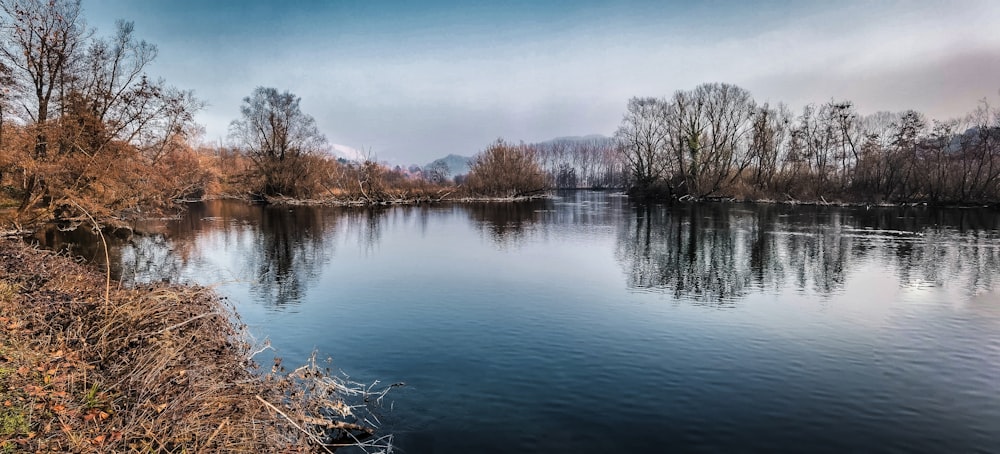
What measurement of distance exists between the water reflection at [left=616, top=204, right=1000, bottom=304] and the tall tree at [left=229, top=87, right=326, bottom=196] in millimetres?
42420

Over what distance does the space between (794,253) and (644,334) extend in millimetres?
14397

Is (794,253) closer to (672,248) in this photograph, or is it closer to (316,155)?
(672,248)

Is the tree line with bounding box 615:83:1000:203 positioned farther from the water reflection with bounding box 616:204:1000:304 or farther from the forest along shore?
the forest along shore

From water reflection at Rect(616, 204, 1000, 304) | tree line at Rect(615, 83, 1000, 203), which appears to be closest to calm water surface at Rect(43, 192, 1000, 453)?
water reflection at Rect(616, 204, 1000, 304)

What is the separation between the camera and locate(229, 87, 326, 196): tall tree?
62250mm

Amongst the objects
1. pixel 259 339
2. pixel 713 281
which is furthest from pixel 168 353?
pixel 713 281

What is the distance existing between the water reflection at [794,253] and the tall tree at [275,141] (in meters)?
42.4

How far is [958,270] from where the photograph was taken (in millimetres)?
18594

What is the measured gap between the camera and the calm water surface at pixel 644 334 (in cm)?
743

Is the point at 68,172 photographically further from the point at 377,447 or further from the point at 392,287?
the point at 377,447

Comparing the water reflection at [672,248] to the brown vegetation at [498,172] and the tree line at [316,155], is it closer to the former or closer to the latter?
the tree line at [316,155]

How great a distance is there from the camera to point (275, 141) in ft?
207

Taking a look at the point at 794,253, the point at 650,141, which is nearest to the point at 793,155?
the point at 650,141

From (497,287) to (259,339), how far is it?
7.29m
